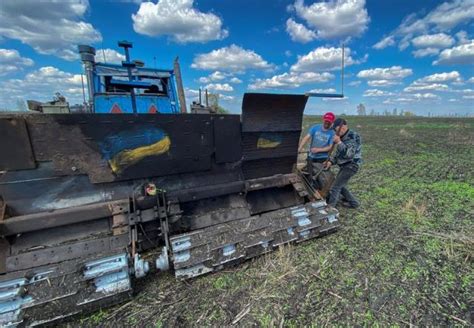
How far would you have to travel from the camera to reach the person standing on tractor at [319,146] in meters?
4.36

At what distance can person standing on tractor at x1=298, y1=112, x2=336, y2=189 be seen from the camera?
4.36m

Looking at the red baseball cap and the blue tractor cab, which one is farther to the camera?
the red baseball cap

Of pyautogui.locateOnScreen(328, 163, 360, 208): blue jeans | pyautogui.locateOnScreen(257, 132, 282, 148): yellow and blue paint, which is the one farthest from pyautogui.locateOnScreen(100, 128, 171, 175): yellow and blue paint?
pyautogui.locateOnScreen(328, 163, 360, 208): blue jeans

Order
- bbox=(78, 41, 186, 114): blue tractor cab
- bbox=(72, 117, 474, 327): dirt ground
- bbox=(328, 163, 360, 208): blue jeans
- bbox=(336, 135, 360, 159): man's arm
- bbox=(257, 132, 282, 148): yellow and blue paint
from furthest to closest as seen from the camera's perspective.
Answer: bbox=(328, 163, 360, 208): blue jeans → bbox=(336, 135, 360, 159): man's arm → bbox=(78, 41, 186, 114): blue tractor cab → bbox=(257, 132, 282, 148): yellow and blue paint → bbox=(72, 117, 474, 327): dirt ground

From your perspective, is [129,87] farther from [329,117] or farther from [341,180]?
[341,180]

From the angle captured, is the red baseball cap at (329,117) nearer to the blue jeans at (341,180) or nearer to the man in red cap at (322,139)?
the man in red cap at (322,139)

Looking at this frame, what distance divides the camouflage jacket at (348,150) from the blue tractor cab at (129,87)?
2876mm

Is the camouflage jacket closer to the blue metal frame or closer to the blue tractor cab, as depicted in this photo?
the blue tractor cab

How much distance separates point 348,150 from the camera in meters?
4.12

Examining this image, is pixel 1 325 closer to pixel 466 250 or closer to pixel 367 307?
pixel 367 307

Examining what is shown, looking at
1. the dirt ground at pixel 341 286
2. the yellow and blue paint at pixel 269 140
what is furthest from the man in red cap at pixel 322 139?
the dirt ground at pixel 341 286

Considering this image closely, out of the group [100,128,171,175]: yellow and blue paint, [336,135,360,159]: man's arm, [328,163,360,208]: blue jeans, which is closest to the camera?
[100,128,171,175]: yellow and blue paint

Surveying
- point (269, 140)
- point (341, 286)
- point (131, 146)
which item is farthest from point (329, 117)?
point (131, 146)

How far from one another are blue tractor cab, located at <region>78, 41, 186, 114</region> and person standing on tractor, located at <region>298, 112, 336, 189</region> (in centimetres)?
250
